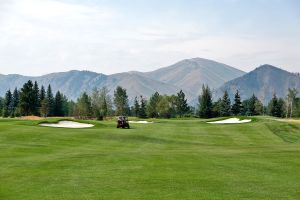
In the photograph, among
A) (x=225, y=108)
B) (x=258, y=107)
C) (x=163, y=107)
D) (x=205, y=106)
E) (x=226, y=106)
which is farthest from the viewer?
(x=258, y=107)

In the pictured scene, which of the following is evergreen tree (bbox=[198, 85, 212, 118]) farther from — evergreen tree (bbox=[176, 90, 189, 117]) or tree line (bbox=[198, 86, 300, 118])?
evergreen tree (bbox=[176, 90, 189, 117])

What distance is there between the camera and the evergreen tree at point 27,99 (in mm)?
141625

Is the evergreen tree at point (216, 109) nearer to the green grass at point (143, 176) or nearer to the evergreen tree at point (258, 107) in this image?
the evergreen tree at point (258, 107)

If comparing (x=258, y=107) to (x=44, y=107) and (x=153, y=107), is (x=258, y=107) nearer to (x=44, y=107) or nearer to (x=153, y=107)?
(x=153, y=107)

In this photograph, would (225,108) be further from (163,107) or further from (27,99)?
(27,99)

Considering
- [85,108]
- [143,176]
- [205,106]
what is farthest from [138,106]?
[143,176]

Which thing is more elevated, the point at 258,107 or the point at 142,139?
the point at 258,107

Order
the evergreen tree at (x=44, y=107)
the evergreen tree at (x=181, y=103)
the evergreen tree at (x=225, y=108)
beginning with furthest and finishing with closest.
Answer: the evergreen tree at (x=181, y=103), the evergreen tree at (x=225, y=108), the evergreen tree at (x=44, y=107)

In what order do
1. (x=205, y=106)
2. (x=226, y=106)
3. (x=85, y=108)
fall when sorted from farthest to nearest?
(x=226, y=106) < (x=85, y=108) < (x=205, y=106)

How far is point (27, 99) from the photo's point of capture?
143 m

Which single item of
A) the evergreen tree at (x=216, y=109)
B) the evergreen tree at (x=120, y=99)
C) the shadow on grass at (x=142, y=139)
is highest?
the evergreen tree at (x=120, y=99)

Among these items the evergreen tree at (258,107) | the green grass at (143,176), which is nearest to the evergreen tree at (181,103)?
the evergreen tree at (258,107)

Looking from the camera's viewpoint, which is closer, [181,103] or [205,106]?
[205,106]


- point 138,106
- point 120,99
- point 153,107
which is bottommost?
point 153,107
